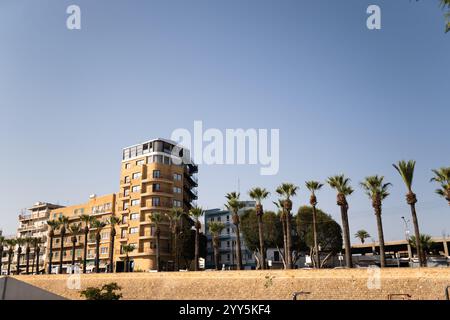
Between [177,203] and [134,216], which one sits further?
[177,203]

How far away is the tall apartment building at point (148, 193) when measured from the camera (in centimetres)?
8081

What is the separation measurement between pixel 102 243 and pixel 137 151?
22.3m

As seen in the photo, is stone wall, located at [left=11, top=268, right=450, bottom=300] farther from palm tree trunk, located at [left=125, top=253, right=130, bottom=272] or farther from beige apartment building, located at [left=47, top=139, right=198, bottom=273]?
beige apartment building, located at [left=47, top=139, right=198, bottom=273]

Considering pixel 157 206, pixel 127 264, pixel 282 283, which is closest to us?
pixel 282 283

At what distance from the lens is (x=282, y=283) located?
40.6 metres

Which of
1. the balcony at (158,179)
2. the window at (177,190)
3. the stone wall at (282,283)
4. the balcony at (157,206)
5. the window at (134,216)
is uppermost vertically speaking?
the balcony at (158,179)

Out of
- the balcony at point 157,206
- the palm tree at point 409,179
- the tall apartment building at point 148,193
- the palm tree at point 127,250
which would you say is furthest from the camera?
the balcony at point 157,206

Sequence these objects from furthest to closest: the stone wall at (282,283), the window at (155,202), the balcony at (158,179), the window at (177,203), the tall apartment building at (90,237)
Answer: the tall apartment building at (90,237) → the window at (177,203) → the balcony at (158,179) → the window at (155,202) → the stone wall at (282,283)

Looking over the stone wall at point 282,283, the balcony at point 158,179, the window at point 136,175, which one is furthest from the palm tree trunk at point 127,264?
the stone wall at point 282,283

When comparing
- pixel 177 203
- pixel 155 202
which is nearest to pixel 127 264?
pixel 155 202

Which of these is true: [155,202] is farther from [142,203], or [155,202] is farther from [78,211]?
[78,211]

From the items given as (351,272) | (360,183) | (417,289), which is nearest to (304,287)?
(351,272)

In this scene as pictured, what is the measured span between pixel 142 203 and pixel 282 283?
162ft

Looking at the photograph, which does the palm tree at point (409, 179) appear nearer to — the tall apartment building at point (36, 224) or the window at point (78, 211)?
the window at point (78, 211)
